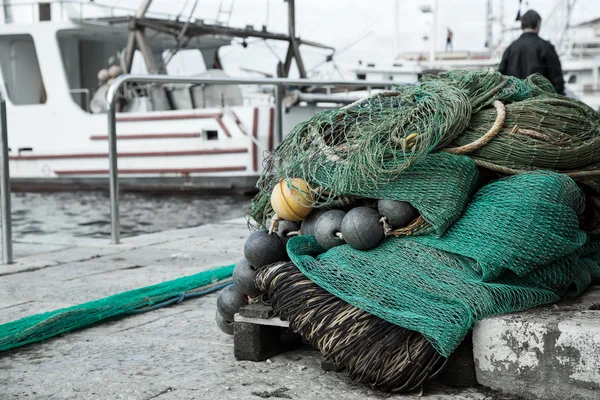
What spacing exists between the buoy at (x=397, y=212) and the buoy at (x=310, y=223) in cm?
30

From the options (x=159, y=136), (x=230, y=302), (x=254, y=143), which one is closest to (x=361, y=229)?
(x=230, y=302)

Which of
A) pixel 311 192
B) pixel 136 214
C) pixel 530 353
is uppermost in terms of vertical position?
pixel 311 192

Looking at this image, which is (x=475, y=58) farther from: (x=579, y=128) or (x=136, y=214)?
(x=579, y=128)

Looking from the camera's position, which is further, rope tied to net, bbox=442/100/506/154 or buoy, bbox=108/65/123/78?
buoy, bbox=108/65/123/78

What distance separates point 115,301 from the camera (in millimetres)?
3775

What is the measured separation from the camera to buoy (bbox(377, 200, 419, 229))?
2900 millimetres

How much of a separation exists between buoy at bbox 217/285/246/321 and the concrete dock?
5.1 inches

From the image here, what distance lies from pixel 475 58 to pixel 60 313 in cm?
3878

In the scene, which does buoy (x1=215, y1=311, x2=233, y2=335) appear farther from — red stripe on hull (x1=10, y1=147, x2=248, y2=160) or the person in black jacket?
red stripe on hull (x1=10, y1=147, x2=248, y2=160)

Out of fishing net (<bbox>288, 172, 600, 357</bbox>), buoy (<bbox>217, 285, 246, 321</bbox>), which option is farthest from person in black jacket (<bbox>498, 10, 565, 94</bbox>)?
buoy (<bbox>217, 285, 246, 321</bbox>)

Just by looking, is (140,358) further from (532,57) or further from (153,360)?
(532,57)

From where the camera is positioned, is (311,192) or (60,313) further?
(60,313)

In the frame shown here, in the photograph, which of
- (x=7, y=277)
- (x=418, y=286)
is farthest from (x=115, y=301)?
(x=418, y=286)

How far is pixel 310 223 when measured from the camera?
3.16 metres
